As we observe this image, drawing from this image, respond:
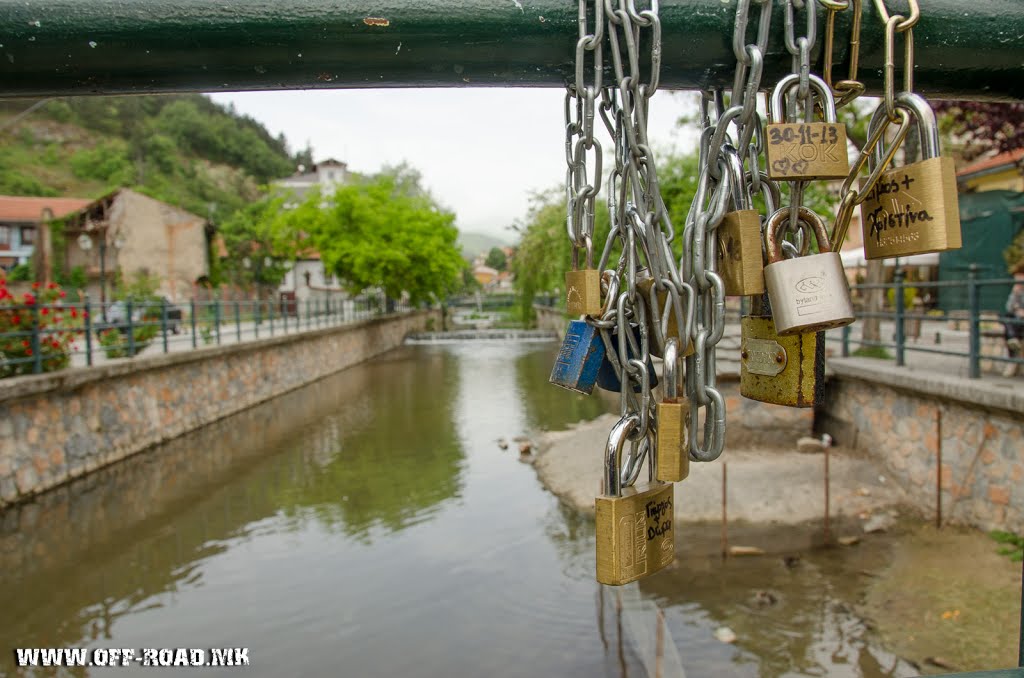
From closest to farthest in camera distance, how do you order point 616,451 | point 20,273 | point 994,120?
point 616,451 → point 994,120 → point 20,273

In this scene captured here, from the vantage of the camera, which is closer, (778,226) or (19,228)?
(778,226)

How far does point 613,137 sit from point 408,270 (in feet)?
97.7

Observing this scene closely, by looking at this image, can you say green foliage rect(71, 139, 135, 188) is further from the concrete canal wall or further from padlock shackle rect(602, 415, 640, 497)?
padlock shackle rect(602, 415, 640, 497)

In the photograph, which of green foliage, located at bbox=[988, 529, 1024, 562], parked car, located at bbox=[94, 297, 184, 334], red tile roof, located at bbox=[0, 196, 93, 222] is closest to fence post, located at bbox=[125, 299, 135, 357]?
parked car, located at bbox=[94, 297, 184, 334]

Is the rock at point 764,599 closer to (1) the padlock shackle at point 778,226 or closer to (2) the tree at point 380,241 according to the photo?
(1) the padlock shackle at point 778,226

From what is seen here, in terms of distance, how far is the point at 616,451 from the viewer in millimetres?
971

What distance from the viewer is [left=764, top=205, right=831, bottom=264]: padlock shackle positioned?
3.14 ft

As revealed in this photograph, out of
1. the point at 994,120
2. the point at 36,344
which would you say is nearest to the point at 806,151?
the point at 994,120

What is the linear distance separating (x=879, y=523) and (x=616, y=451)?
6.86 meters

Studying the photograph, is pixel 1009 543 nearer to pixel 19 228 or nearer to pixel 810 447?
pixel 810 447

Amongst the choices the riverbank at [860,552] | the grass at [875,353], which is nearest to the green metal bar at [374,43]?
the riverbank at [860,552]

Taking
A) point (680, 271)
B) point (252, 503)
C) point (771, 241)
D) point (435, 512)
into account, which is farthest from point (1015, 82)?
point (252, 503)

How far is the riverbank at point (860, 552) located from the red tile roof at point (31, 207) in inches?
1759

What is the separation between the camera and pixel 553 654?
515cm
